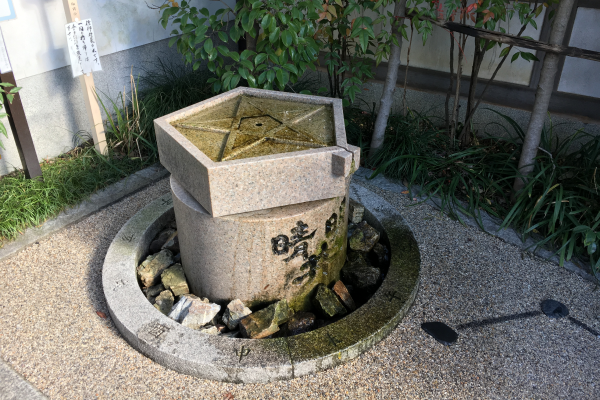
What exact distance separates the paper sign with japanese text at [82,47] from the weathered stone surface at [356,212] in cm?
311

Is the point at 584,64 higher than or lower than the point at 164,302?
higher

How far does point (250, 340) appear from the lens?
317 centimetres

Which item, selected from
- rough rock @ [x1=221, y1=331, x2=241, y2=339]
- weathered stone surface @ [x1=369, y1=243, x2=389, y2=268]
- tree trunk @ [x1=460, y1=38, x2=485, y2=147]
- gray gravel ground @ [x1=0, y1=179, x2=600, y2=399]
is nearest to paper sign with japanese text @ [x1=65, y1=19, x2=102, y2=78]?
gray gravel ground @ [x1=0, y1=179, x2=600, y2=399]

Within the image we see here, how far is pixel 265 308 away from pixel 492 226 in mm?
2487

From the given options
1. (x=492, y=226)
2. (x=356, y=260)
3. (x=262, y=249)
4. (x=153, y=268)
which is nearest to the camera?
(x=262, y=249)

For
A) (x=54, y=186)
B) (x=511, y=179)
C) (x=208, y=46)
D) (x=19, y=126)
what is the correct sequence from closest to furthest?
(x=208, y=46) < (x=19, y=126) < (x=54, y=186) < (x=511, y=179)

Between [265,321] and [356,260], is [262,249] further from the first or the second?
[356,260]

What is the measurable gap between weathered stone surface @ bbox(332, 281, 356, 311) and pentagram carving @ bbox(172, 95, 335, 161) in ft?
3.75

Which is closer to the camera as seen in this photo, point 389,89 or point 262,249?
point 262,249

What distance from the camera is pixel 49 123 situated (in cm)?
546

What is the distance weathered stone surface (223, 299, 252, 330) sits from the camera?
11.3ft

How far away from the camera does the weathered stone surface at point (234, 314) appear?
343 cm

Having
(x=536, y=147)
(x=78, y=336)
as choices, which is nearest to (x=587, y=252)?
(x=536, y=147)

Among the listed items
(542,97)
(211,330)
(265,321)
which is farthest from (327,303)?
(542,97)
